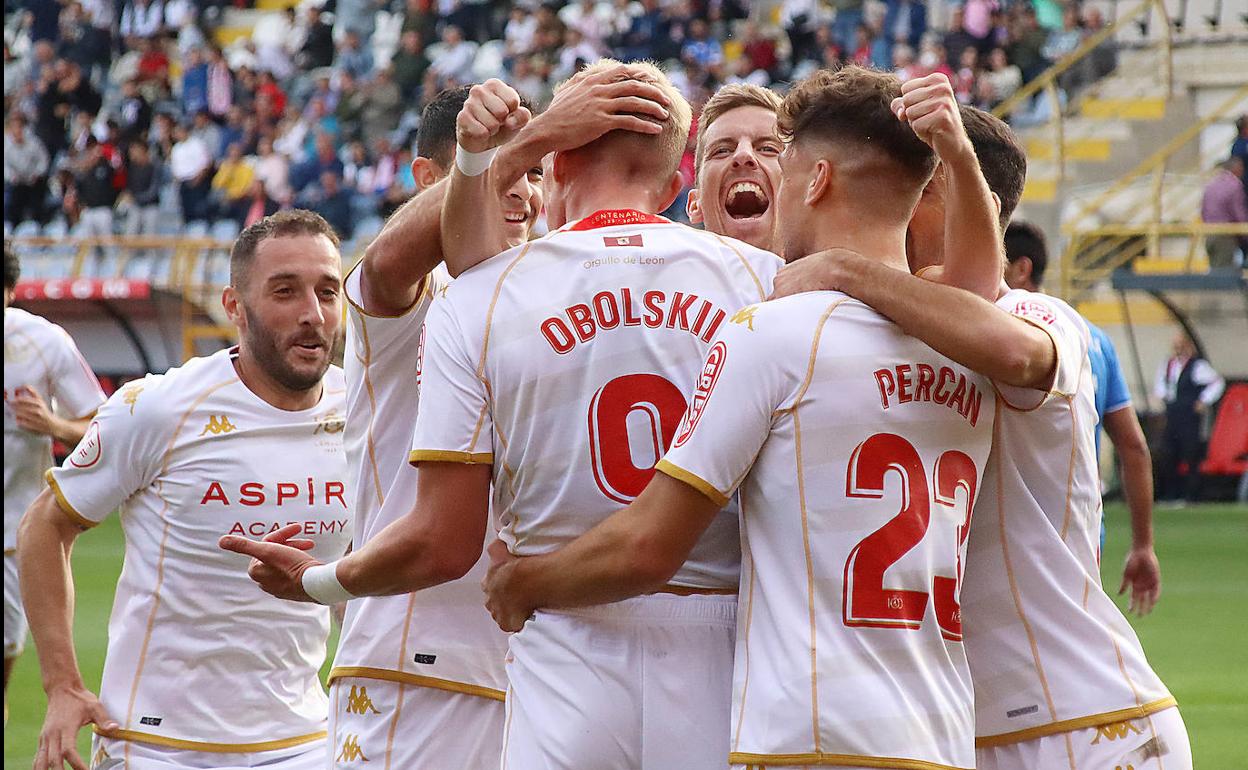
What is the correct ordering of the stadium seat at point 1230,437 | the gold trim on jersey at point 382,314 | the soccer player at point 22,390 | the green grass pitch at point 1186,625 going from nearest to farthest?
the gold trim on jersey at point 382,314
the soccer player at point 22,390
the green grass pitch at point 1186,625
the stadium seat at point 1230,437

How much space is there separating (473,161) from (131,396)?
6.32ft

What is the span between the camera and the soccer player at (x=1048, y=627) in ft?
9.86

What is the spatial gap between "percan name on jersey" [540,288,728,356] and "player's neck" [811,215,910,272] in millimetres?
272

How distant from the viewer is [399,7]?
2672cm

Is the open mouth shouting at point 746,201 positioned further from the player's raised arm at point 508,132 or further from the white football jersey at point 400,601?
the player's raised arm at point 508,132

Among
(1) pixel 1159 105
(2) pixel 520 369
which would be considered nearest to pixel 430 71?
(1) pixel 1159 105

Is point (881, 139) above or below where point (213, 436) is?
above

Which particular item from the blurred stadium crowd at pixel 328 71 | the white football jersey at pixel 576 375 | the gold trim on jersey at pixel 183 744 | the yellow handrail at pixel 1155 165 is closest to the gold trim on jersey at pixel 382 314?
the white football jersey at pixel 576 375

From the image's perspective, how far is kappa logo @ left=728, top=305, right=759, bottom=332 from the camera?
2779 millimetres

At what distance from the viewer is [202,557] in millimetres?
4492

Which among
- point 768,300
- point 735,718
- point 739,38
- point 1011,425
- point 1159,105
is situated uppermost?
point 739,38

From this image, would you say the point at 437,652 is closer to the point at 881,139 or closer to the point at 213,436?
the point at 213,436

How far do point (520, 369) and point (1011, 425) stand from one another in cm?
93

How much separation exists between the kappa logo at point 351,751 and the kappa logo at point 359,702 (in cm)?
6
